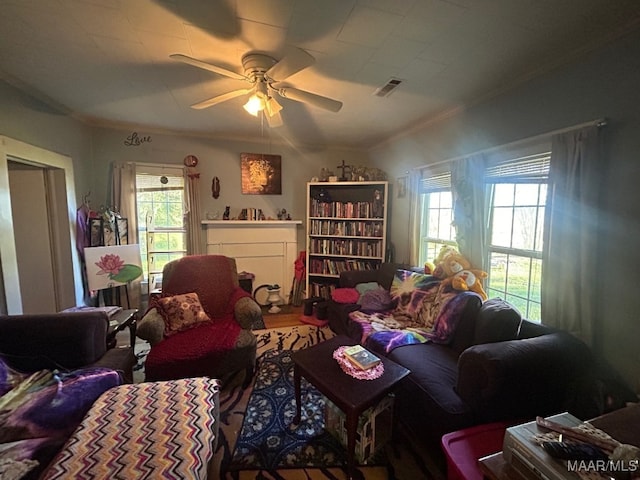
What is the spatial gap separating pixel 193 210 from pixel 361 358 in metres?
2.95

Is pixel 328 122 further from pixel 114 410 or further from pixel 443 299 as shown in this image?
pixel 114 410

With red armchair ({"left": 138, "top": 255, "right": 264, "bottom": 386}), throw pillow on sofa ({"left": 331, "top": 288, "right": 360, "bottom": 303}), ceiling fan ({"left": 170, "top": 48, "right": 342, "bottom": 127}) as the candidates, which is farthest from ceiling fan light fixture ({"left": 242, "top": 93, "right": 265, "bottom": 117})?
throw pillow on sofa ({"left": 331, "top": 288, "right": 360, "bottom": 303})

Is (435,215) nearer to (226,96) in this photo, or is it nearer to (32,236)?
(226,96)

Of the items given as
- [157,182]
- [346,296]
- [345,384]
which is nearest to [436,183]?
[346,296]

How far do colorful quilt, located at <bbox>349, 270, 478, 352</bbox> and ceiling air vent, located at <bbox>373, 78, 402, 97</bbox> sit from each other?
1.71 metres

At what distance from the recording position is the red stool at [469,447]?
1153mm

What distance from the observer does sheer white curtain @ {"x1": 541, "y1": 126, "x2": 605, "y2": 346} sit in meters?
1.64

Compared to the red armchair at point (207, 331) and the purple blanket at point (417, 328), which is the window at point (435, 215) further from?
the red armchair at point (207, 331)

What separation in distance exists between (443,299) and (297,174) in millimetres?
2749

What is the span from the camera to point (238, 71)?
2.01m

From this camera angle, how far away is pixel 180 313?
229cm

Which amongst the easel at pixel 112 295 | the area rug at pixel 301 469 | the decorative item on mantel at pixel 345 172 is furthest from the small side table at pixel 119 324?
the decorative item on mantel at pixel 345 172

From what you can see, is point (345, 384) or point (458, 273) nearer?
point (345, 384)

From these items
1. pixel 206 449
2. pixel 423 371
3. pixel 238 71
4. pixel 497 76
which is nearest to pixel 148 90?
pixel 238 71
